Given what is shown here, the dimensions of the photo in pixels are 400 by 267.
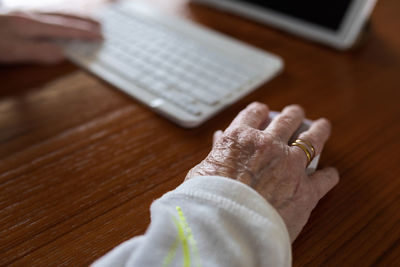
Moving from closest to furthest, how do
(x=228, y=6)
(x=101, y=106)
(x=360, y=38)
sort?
(x=101, y=106), (x=360, y=38), (x=228, y=6)

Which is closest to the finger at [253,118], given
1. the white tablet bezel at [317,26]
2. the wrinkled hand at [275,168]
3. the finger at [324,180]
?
the wrinkled hand at [275,168]

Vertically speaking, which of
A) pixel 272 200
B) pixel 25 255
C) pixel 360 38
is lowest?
Answer: pixel 25 255

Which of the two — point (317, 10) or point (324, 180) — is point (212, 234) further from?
point (317, 10)

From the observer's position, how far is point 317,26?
28.0 inches

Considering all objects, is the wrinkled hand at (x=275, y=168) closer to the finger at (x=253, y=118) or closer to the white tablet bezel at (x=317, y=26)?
the finger at (x=253, y=118)

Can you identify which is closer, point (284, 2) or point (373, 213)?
point (373, 213)

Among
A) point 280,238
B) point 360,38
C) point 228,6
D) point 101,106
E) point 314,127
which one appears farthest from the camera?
point 228,6

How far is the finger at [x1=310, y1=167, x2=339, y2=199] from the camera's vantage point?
40cm

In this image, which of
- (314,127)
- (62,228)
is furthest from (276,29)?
(62,228)

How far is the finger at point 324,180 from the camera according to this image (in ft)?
1.30

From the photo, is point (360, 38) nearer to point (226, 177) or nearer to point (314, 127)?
point (314, 127)

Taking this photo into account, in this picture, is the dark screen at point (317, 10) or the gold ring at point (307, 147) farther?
the dark screen at point (317, 10)

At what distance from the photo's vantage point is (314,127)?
1.48 ft

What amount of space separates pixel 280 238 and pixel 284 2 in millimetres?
622
